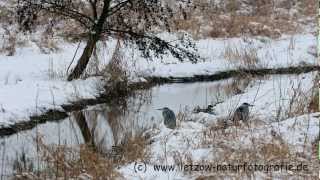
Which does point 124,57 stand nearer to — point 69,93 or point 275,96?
point 69,93

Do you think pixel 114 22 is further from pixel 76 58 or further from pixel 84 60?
pixel 76 58

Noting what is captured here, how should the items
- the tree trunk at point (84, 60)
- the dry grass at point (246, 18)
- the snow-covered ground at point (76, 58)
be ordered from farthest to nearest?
the dry grass at point (246, 18), the tree trunk at point (84, 60), the snow-covered ground at point (76, 58)

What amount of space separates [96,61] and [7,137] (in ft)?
13.1

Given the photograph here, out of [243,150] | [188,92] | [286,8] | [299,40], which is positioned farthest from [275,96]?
[286,8]

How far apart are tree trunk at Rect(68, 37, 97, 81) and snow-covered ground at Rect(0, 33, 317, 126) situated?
0.72ft

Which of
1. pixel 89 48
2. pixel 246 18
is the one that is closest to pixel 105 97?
pixel 89 48

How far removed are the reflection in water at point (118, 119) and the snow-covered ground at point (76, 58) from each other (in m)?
0.52

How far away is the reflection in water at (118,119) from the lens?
8.62 metres

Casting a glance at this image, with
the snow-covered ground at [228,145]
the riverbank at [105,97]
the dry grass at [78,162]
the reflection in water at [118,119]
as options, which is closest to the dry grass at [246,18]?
the riverbank at [105,97]

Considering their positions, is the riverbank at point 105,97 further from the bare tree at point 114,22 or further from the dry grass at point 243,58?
the bare tree at point 114,22

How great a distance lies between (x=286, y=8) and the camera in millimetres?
24234

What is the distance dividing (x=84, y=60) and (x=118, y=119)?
→ 2265 mm

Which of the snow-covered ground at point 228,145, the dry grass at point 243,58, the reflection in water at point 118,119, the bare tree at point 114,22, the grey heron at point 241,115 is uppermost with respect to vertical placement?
the bare tree at point 114,22

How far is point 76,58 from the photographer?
1438 cm
